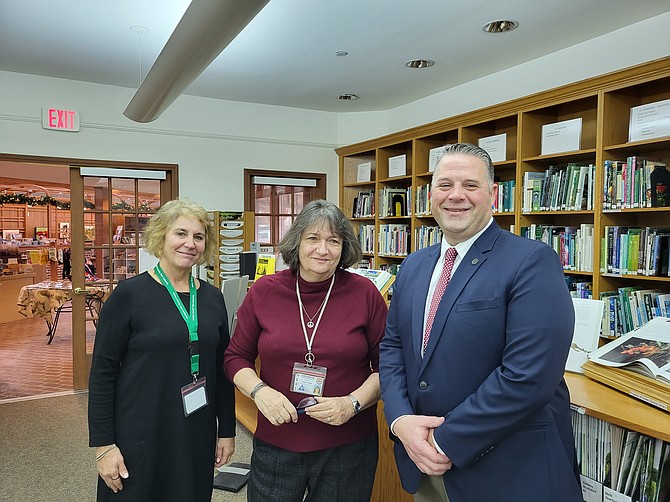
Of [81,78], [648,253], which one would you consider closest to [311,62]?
[81,78]

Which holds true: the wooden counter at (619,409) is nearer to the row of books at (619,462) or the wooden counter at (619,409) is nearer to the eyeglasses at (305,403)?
the row of books at (619,462)

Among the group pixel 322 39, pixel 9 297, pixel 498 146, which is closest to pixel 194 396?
pixel 322 39

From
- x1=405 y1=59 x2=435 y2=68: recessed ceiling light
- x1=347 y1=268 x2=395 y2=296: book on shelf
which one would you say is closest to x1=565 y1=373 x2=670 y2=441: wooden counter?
x1=347 y1=268 x2=395 y2=296: book on shelf

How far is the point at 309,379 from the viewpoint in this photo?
5.18 ft

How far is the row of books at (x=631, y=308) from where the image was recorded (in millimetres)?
3227

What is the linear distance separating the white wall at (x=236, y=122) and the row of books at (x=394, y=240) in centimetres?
104

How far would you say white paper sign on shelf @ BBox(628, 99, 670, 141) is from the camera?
3100 millimetres

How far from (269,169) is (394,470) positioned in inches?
163

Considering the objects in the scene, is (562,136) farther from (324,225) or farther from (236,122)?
(236,122)

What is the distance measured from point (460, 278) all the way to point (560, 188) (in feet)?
9.10

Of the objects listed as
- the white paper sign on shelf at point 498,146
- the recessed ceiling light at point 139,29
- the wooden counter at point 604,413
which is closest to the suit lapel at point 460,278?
the wooden counter at point 604,413

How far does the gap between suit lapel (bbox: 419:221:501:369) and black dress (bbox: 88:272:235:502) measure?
2.57 feet

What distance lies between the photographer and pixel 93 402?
159 cm

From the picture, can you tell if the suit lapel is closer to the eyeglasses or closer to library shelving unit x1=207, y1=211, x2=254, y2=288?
the eyeglasses
